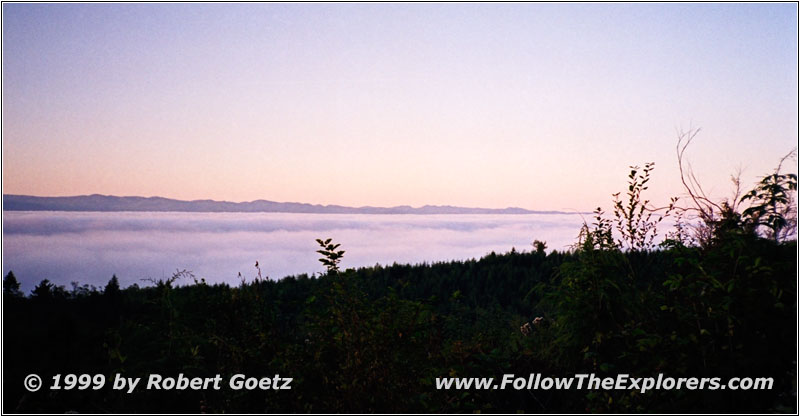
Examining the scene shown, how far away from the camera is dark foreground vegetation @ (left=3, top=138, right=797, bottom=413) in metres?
5.20

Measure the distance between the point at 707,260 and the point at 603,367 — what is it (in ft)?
4.72

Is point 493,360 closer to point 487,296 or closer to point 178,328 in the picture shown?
point 178,328

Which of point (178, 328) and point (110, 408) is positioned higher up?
point (178, 328)

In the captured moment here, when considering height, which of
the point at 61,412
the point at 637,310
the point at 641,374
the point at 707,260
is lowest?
the point at 61,412

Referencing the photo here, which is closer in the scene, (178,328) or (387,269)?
(178,328)

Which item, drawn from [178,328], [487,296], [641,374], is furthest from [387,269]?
[641,374]

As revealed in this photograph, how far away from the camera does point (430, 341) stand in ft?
19.5

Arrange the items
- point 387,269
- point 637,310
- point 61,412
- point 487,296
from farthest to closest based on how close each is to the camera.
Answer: point 387,269 < point 487,296 < point 637,310 < point 61,412

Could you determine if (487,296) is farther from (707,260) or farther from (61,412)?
(61,412)

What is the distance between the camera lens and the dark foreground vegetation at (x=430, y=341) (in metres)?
5.20

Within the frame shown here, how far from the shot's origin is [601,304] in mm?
6043

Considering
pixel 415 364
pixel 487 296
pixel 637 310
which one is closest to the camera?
A: pixel 415 364

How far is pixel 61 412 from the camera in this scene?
16.6ft

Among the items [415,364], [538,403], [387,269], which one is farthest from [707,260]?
[387,269]
